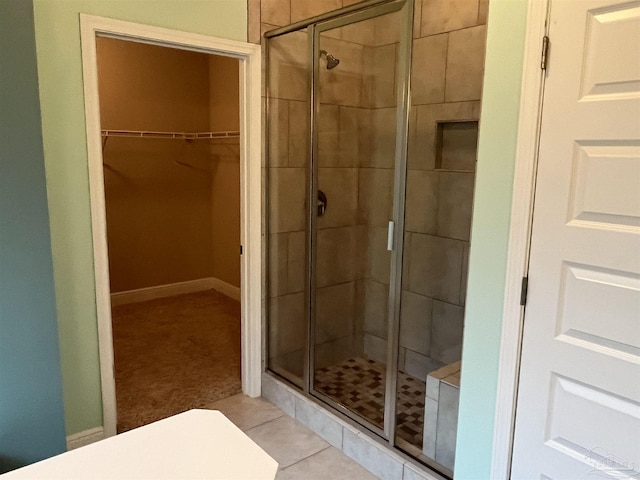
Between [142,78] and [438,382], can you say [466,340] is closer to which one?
[438,382]

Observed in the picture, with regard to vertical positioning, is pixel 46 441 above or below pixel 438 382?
below

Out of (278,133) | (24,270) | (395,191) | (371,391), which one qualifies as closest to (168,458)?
(24,270)

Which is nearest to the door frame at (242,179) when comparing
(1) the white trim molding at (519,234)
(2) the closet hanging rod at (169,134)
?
(1) the white trim molding at (519,234)

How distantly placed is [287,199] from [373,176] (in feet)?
1.93

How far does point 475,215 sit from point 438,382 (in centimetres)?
84

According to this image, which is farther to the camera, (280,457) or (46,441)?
Answer: (280,457)

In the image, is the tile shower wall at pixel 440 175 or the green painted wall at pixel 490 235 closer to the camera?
the green painted wall at pixel 490 235

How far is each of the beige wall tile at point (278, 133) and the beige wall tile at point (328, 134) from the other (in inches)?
8.0

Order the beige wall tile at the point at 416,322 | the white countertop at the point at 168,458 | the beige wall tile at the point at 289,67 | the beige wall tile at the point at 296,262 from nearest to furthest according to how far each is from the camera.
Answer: the white countertop at the point at 168,458, the beige wall tile at the point at 289,67, the beige wall tile at the point at 296,262, the beige wall tile at the point at 416,322

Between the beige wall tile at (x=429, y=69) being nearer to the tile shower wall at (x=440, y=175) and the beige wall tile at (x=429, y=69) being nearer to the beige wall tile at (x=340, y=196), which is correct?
the tile shower wall at (x=440, y=175)

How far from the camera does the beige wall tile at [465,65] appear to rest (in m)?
2.79

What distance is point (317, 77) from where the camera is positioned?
2895mm

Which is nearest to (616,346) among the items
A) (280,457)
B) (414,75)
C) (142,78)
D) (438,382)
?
(438,382)

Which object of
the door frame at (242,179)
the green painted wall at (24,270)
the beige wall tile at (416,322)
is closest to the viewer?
the green painted wall at (24,270)
